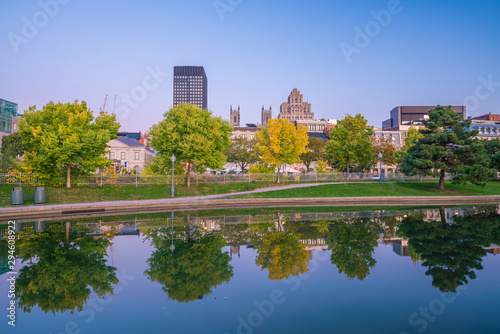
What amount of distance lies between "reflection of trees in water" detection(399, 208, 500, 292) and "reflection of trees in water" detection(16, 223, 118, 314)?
927cm

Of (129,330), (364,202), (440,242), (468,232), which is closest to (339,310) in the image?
(129,330)

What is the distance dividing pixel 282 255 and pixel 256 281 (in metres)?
2.82

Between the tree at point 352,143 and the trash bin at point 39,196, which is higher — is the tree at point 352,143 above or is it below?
above

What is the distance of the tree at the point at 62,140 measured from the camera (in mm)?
32469

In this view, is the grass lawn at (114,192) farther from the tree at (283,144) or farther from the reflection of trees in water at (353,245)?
the reflection of trees in water at (353,245)

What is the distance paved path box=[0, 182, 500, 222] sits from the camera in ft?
80.7

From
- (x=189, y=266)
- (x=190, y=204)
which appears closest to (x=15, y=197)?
(x=190, y=204)

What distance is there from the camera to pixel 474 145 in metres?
42.5

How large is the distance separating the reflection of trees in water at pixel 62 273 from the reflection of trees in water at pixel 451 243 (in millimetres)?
9268

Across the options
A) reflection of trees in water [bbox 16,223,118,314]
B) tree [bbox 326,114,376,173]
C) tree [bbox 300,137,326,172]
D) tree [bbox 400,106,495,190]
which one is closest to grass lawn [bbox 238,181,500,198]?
tree [bbox 400,106,495,190]

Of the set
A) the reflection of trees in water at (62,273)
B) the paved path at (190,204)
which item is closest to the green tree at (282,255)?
the reflection of trees in water at (62,273)

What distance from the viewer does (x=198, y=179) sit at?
43.8 metres

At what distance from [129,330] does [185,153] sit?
3358cm

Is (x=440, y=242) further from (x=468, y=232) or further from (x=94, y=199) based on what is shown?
(x=94, y=199)
